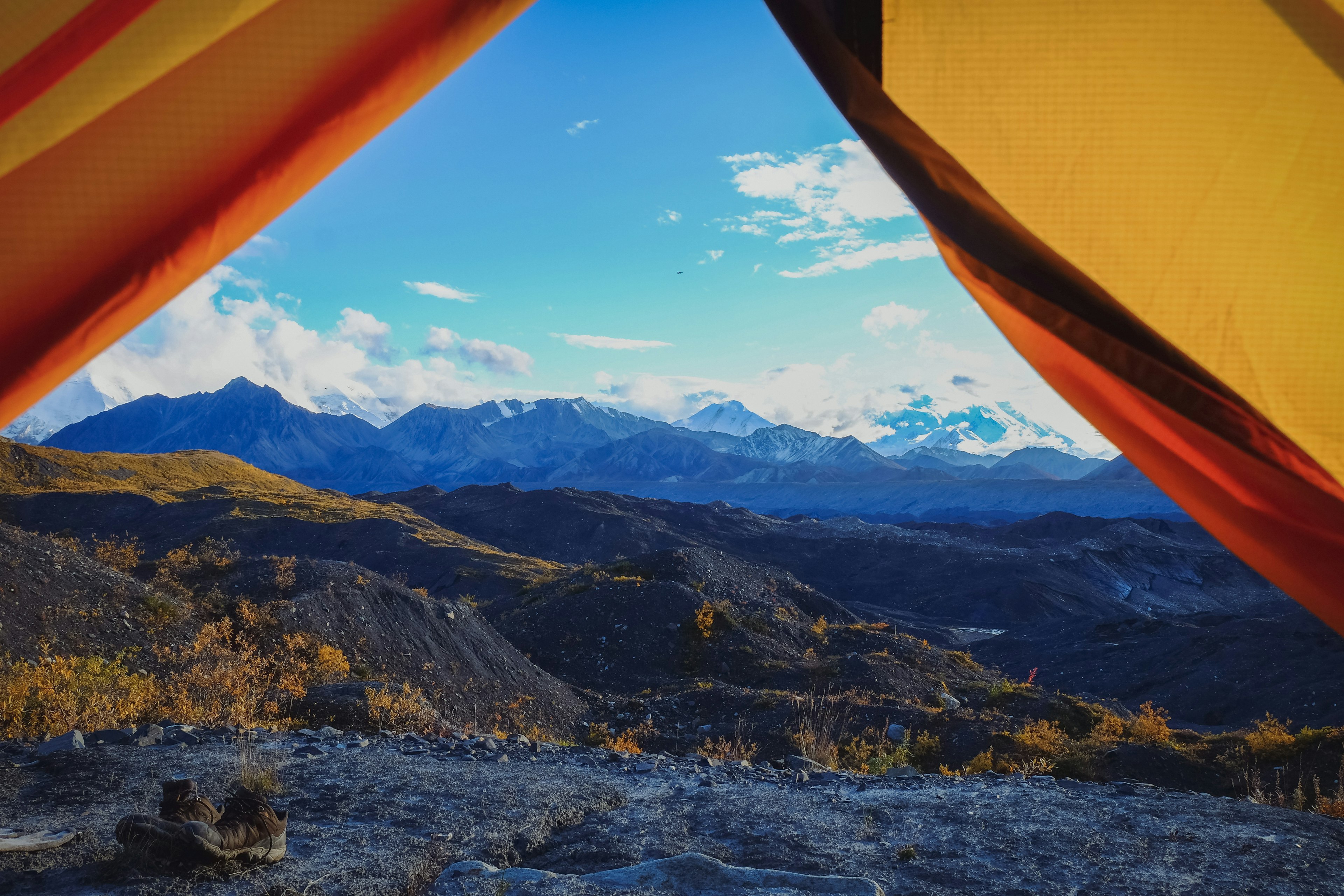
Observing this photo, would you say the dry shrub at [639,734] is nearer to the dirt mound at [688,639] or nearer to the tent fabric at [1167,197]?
the dirt mound at [688,639]

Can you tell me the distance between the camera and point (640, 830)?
11.8 ft

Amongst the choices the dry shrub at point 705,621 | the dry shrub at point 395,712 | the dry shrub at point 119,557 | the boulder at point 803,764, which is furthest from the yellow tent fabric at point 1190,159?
the dry shrub at point 705,621

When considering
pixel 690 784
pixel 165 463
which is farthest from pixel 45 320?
pixel 165 463

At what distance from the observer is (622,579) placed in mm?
19156

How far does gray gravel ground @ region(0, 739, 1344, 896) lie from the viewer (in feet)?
9.17

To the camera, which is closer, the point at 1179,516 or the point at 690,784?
the point at 690,784

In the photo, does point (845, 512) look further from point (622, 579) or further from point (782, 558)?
point (622, 579)

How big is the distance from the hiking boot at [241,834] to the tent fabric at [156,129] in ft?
5.68

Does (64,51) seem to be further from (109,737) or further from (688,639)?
(688,639)

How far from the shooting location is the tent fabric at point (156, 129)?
5.75 feet

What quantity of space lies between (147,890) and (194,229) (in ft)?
7.62

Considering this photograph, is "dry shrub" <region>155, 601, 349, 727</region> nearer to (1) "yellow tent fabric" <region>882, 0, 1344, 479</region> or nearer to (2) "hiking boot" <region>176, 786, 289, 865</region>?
(2) "hiking boot" <region>176, 786, 289, 865</region>

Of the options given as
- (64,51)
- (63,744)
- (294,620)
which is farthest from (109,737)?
(294,620)

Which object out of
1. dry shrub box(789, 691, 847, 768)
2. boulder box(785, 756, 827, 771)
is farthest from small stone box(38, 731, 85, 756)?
dry shrub box(789, 691, 847, 768)
